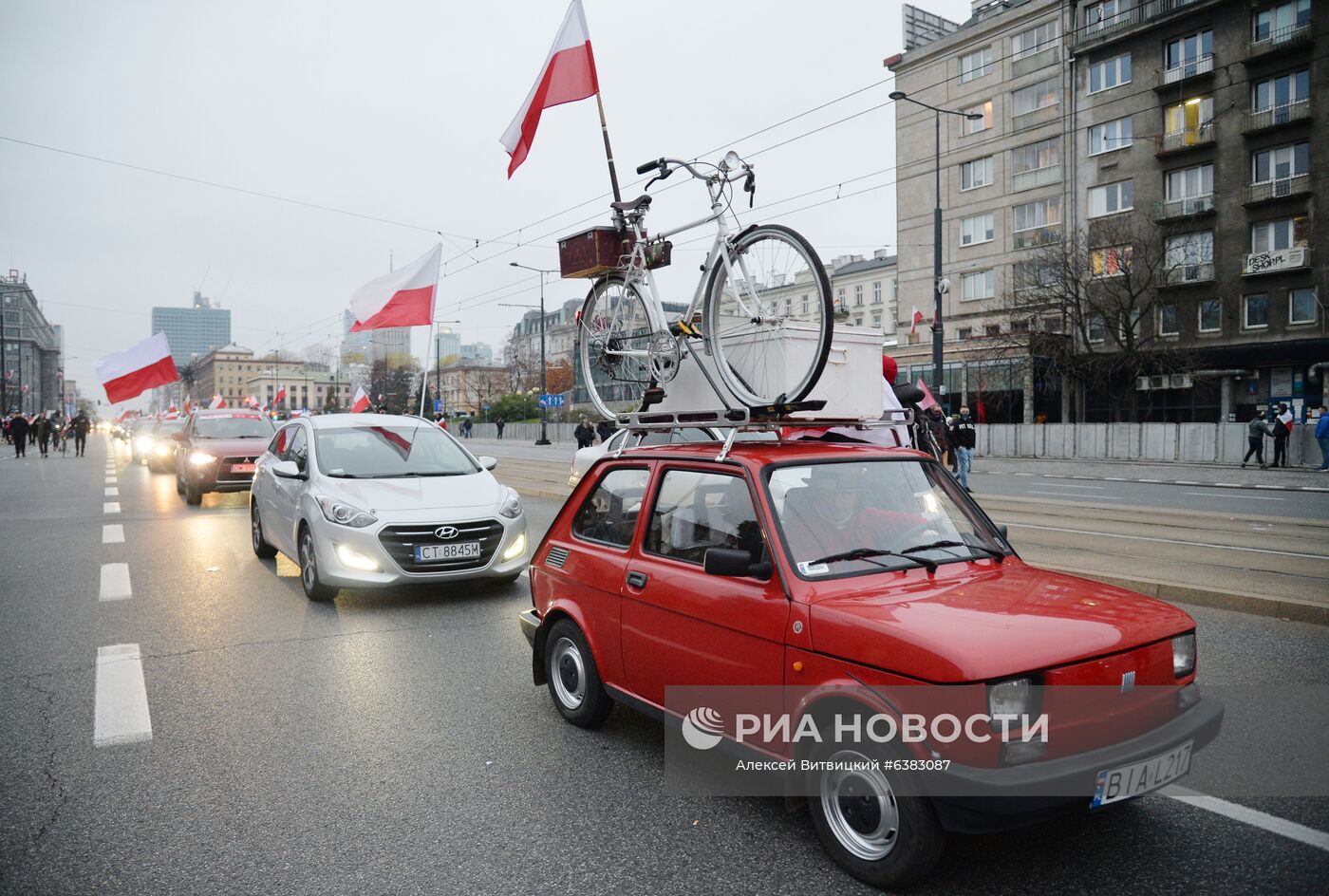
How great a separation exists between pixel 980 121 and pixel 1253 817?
45.0m

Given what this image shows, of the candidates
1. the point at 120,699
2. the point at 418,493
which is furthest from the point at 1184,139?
the point at 120,699

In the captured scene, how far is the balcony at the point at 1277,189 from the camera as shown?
3331 cm

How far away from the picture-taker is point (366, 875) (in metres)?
3.12

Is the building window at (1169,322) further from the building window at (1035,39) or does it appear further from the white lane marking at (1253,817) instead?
the white lane marking at (1253,817)

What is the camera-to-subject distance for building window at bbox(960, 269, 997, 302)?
143 feet

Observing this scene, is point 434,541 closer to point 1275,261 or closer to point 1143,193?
point 1275,261

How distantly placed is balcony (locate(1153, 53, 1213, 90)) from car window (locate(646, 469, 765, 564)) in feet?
135

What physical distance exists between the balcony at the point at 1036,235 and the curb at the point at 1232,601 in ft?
112

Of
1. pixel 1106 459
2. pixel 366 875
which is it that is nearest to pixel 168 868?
pixel 366 875

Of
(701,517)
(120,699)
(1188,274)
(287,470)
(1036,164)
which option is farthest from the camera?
(1036,164)

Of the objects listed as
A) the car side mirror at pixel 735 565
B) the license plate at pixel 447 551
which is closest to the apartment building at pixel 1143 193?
the license plate at pixel 447 551

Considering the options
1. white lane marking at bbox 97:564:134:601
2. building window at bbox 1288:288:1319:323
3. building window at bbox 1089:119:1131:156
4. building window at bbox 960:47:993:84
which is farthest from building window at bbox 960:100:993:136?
white lane marking at bbox 97:564:134:601

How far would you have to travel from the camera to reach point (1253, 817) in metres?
3.33

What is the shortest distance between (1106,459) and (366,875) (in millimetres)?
31765
